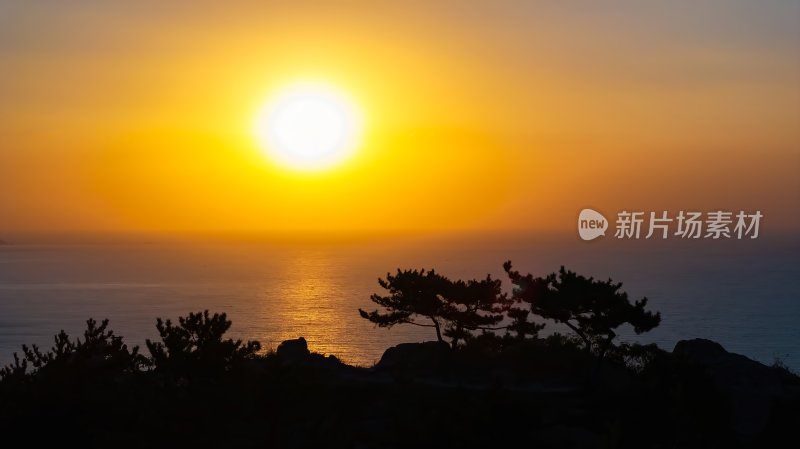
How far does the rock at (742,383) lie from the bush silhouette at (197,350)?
1633 centimetres

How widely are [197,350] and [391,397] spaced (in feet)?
24.7

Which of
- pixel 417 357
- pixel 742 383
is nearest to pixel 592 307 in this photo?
pixel 742 383

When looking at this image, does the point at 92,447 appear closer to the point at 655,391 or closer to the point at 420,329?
the point at 655,391

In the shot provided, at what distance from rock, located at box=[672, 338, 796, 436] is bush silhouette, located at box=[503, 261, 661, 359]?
234 centimetres

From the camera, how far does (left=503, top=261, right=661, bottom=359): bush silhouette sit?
33.1 metres

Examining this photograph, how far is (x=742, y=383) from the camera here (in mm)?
33125

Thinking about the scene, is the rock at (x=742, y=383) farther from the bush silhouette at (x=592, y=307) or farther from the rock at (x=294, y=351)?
the rock at (x=294, y=351)

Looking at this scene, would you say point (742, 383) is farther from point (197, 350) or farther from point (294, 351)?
point (197, 350)

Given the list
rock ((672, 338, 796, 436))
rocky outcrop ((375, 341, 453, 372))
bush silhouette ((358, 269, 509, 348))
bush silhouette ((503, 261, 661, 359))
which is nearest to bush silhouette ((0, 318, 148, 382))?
rocky outcrop ((375, 341, 453, 372))

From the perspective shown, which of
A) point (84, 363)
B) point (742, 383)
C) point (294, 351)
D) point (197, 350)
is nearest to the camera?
point (84, 363)

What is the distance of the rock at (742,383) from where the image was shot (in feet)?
100

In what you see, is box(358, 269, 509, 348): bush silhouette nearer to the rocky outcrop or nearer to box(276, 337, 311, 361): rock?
the rocky outcrop

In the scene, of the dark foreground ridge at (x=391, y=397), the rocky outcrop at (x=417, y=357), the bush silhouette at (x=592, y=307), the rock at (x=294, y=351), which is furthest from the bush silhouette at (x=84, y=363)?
the bush silhouette at (x=592, y=307)

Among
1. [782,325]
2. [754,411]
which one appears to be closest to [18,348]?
[754,411]
